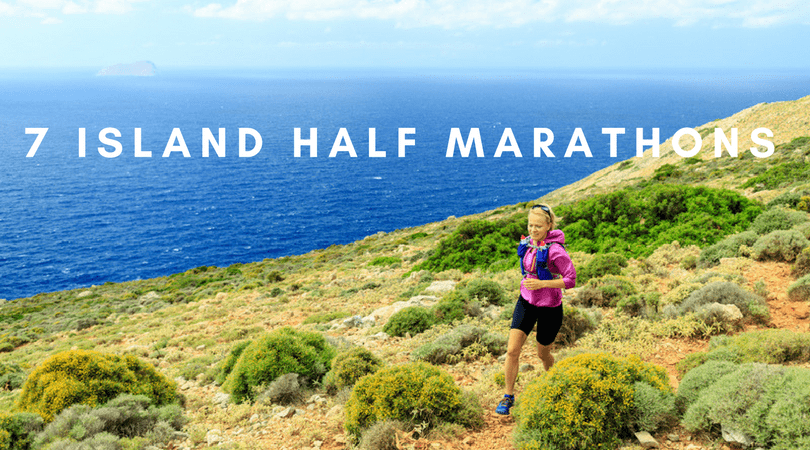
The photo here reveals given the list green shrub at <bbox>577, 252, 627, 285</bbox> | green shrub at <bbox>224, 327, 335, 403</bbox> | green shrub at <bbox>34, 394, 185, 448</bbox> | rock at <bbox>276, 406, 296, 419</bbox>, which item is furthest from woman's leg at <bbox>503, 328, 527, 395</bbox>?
green shrub at <bbox>577, 252, 627, 285</bbox>

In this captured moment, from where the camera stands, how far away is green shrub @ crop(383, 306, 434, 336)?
11828 mm

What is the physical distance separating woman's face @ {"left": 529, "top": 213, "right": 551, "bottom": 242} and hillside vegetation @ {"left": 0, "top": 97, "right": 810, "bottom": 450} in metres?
1.64

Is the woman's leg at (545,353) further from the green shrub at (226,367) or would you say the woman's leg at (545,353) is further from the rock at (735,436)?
the green shrub at (226,367)

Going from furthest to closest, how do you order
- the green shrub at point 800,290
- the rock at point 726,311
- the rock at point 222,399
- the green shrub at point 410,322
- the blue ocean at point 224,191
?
the blue ocean at point 224,191 < the green shrub at point 410,322 < the green shrub at point 800,290 < the rock at point 726,311 < the rock at point 222,399

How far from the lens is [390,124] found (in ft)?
563

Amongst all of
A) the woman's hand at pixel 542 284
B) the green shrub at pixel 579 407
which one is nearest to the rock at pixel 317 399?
the green shrub at pixel 579 407

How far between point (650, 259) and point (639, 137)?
139 meters

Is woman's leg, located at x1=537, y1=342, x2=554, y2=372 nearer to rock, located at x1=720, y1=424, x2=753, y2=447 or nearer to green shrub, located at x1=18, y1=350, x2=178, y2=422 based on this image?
rock, located at x1=720, y1=424, x2=753, y2=447

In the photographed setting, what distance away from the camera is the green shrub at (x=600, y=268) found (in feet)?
46.1

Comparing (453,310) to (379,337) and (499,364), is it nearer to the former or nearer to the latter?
(379,337)

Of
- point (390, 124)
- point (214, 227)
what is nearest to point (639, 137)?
point (390, 124)

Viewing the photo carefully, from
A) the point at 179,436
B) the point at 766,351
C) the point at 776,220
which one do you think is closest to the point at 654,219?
the point at 776,220

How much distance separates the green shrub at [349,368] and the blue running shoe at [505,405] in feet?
8.38

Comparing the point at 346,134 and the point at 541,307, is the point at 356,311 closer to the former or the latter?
the point at 541,307
